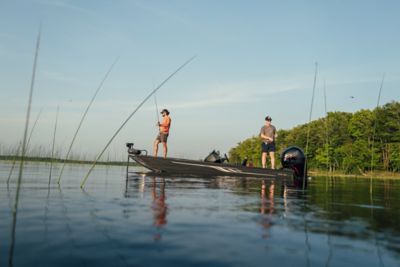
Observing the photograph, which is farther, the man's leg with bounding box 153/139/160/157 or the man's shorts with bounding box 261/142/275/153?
the man's leg with bounding box 153/139/160/157

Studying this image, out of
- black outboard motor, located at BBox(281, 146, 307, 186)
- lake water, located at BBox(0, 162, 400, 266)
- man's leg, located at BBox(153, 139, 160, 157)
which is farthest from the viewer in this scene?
man's leg, located at BBox(153, 139, 160, 157)

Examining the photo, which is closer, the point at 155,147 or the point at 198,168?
the point at 198,168

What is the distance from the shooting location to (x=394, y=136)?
52625mm

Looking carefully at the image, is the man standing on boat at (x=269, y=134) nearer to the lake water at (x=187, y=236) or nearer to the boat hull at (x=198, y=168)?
the boat hull at (x=198, y=168)

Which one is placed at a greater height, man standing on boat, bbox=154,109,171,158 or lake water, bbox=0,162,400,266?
man standing on boat, bbox=154,109,171,158

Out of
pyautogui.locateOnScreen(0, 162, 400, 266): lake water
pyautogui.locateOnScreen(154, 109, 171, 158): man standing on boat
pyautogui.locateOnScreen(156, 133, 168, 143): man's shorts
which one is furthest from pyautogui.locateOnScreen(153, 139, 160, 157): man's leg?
pyautogui.locateOnScreen(0, 162, 400, 266): lake water

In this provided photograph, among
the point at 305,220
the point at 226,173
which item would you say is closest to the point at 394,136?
the point at 226,173

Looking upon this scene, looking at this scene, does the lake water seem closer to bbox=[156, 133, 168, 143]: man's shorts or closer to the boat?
the boat

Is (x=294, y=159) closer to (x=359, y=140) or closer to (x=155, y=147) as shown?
(x=155, y=147)

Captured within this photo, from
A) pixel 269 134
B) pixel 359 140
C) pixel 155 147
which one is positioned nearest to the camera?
pixel 269 134

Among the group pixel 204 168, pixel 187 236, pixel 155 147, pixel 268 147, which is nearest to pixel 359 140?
pixel 268 147

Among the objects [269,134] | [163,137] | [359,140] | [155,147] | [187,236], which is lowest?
[187,236]

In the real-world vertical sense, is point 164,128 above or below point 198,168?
above

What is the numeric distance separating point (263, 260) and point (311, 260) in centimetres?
35
